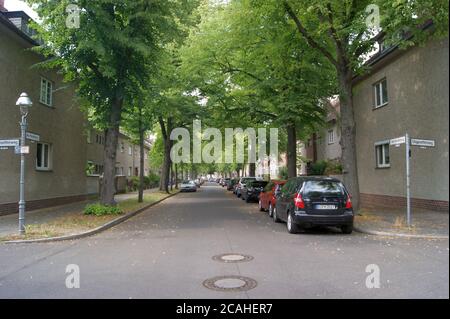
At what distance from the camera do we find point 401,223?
41.9 ft

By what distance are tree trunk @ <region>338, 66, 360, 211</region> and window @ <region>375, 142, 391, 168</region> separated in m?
5.42

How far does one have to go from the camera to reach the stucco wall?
51.3 ft

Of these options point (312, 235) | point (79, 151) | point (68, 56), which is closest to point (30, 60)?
point (68, 56)

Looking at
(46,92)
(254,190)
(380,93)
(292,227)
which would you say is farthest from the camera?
(254,190)

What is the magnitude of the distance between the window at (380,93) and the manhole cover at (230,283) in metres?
16.2

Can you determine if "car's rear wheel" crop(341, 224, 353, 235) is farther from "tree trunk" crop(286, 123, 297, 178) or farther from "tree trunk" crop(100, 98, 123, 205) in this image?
"tree trunk" crop(286, 123, 297, 178)

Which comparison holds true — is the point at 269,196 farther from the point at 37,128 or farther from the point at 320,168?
the point at 320,168

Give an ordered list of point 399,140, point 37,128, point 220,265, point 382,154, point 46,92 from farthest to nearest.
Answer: point 382,154
point 46,92
point 37,128
point 399,140
point 220,265

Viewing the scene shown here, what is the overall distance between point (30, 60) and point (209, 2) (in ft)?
42.7

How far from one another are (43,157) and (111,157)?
204 inches

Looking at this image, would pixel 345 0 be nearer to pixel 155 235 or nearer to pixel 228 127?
pixel 155 235

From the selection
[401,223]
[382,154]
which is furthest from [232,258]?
[382,154]

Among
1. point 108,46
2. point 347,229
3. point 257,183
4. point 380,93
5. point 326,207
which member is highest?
point 108,46

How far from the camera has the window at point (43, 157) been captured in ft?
67.6
